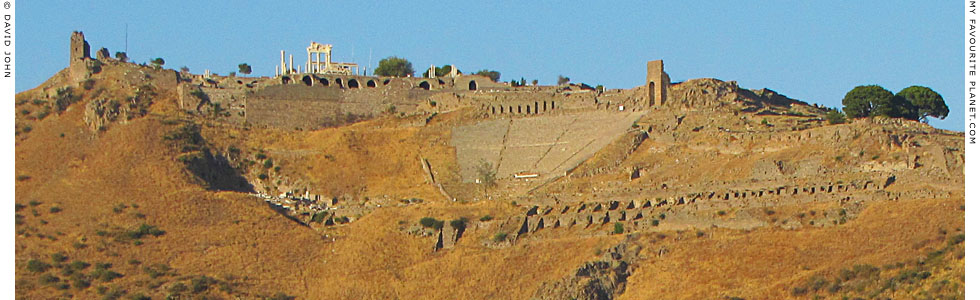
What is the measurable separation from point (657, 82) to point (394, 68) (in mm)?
28350

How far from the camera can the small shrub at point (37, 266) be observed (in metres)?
92.6

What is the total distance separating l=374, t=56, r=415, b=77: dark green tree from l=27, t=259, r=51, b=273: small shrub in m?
45.7

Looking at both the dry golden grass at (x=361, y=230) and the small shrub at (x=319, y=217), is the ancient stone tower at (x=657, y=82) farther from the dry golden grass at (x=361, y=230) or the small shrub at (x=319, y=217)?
the small shrub at (x=319, y=217)

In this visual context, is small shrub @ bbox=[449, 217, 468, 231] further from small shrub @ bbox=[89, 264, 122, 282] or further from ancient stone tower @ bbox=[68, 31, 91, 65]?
ancient stone tower @ bbox=[68, 31, 91, 65]

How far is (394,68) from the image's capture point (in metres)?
138

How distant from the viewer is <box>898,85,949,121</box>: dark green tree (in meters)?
120

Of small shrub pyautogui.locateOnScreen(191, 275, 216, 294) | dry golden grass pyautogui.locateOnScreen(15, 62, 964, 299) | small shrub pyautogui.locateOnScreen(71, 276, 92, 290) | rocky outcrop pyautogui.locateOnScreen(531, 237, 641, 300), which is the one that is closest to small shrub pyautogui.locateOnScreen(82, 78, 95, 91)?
dry golden grass pyautogui.locateOnScreen(15, 62, 964, 299)

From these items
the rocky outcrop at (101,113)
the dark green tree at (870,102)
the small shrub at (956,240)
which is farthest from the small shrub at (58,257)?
the dark green tree at (870,102)

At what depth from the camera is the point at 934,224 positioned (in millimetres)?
81500

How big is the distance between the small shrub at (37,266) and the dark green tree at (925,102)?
49496mm

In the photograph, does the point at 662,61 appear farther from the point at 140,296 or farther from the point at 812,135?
the point at 140,296

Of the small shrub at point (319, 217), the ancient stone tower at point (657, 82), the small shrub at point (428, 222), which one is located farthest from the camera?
the ancient stone tower at point (657, 82)

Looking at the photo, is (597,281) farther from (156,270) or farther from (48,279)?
(48,279)
